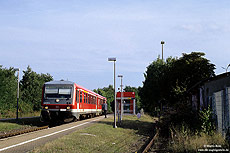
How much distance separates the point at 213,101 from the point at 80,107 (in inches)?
436

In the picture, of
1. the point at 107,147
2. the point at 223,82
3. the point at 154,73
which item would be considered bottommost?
the point at 107,147

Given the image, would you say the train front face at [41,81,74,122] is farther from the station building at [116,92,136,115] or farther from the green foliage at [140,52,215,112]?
the station building at [116,92,136,115]

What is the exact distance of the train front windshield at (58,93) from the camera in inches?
789

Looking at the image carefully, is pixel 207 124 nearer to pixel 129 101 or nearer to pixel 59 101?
→ pixel 59 101

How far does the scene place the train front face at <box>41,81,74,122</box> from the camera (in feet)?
64.7

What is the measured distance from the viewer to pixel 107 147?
11656 mm

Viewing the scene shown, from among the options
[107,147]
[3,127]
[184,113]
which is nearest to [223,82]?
[184,113]

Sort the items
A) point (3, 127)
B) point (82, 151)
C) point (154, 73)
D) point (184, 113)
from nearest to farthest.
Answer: point (82, 151)
point (184, 113)
point (3, 127)
point (154, 73)

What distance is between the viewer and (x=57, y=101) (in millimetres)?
19859

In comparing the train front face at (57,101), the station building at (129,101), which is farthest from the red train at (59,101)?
the station building at (129,101)

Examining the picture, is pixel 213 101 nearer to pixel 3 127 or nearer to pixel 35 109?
pixel 3 127

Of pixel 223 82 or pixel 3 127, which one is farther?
pixel 3 127

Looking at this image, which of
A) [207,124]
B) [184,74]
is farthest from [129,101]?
[207,124]

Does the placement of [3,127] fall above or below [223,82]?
below
